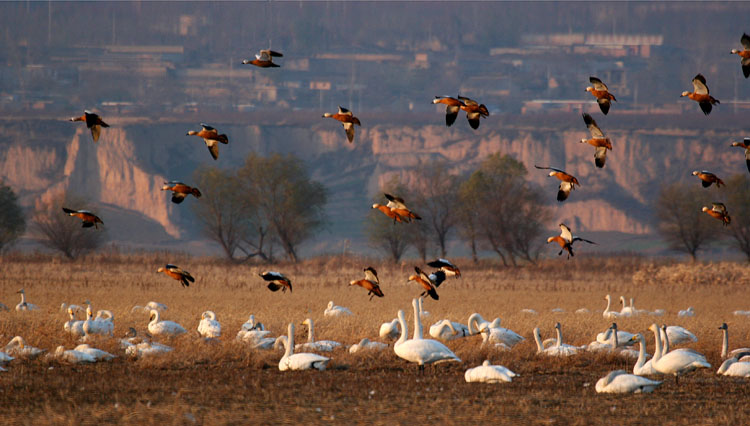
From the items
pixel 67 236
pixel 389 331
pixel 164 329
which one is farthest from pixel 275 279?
pixel 67 236

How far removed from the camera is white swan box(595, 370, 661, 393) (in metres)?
14.3

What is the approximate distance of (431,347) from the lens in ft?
51.9

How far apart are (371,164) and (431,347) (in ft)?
322

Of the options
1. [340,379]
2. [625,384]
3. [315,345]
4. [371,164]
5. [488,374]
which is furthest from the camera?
[371,164]

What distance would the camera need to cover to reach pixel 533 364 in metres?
17.2

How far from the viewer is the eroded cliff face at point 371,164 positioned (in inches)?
3971

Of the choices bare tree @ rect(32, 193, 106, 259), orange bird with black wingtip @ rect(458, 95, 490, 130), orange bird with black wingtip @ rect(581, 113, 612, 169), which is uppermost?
orange bird with black wingtip @ rect(458, 95, 490, 130)

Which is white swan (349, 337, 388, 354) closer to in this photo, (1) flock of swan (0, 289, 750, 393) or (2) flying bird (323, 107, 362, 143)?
(1) flock of swan (0, 289, 750, 393)

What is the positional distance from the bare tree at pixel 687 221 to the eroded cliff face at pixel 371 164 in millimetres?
32955

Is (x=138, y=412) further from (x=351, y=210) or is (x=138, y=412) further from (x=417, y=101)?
(x=417, y=101)

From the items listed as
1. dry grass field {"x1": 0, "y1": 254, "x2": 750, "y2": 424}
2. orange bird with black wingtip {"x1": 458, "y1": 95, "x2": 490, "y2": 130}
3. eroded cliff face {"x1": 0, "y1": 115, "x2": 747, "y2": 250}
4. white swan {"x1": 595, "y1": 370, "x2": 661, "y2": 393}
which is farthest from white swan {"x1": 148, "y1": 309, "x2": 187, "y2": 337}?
eroded cliff face {"x1": 0, "y1": 115, "x2": 747, "y2": 250}

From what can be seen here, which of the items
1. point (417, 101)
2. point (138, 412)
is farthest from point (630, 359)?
point (417, 101)

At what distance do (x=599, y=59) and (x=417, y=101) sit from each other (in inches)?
1115

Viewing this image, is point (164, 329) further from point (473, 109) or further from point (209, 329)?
point (473, 109)
